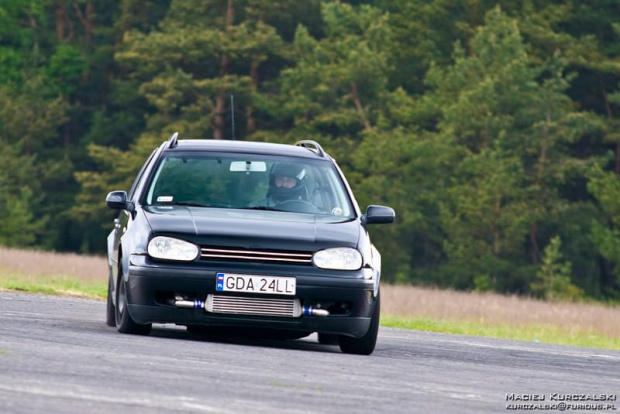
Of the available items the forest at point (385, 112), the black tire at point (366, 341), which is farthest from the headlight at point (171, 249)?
the forest at point (385, 112)

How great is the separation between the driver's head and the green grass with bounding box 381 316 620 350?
24.9 ft

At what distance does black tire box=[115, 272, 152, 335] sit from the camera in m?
12.0

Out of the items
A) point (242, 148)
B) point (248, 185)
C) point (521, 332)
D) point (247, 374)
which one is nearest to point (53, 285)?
point (521, 332)

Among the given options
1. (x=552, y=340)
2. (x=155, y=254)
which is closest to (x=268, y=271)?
(x=155, y=254)

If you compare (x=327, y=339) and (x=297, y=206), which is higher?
(x=297, y=206)

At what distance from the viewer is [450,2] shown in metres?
64.4

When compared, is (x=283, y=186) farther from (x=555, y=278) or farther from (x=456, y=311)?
(x=555, y=278)

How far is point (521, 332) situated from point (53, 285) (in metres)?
6.58

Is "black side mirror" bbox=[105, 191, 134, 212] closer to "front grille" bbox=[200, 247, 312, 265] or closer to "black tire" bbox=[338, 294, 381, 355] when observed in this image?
"front grille" bbox=[200, 247, 312, 265]

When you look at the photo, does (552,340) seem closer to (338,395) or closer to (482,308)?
(482,308)

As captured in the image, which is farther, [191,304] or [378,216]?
[378,216]

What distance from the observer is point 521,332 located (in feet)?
74.2

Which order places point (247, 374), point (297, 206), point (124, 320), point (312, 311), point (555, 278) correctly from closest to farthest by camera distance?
point (247, 374), point (312, 311), point (124, 320), point (297, 206), point (555, 278)

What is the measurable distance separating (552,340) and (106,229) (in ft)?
184
